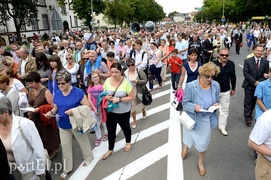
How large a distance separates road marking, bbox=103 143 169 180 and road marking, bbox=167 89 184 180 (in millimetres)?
161

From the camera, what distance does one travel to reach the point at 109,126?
15.0 feet

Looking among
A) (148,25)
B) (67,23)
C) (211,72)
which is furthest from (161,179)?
(67,23)

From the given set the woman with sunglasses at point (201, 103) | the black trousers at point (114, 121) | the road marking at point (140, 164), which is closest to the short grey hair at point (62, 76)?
the black trousers at point (114, 121)

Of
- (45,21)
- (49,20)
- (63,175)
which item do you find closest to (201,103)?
(63,175)

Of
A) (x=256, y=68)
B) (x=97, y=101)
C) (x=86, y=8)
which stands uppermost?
(x=86, y=8)

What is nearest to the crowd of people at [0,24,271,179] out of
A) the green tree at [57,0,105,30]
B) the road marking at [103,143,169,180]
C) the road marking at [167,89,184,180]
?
the road marking at [167,89,184,180]

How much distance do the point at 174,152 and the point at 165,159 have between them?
1.09ft

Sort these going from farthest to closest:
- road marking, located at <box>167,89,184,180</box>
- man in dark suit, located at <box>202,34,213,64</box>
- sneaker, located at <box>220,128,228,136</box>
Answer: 1. man in dark suit, located at <box>202,34,213,64</box>
2. sneaker, located at <box>220,128,228,136</box>
3. road marking, located at <box>167,89,184,180</box>

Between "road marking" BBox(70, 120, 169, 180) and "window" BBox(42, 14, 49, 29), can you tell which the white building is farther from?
"road marking" BBox(70, 120, 169, 180)

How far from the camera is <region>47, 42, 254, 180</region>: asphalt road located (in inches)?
159

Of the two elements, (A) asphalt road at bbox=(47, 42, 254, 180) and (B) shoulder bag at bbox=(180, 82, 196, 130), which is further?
(A) asphalt road at bbox=(47, 42, 254, 180)

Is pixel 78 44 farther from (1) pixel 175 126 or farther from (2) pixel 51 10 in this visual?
(2) pixel 51 10

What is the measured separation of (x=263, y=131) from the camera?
2309mm

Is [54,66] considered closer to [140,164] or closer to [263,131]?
[140,164]
